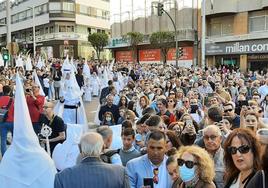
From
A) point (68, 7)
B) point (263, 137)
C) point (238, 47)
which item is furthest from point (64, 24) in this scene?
point (263, 137)

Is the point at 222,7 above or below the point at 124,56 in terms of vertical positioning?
above

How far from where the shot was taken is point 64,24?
7550cm

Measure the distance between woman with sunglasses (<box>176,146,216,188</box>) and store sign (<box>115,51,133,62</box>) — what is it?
54540 millimetres

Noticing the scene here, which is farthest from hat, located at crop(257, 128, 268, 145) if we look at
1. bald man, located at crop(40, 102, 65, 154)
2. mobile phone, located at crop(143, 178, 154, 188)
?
bald man, located at crop(40, 102, 65, 154)

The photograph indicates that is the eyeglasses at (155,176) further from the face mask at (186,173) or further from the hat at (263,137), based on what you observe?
the hat at (263,137)

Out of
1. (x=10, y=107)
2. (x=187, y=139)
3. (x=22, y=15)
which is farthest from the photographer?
(x=22, y=15)

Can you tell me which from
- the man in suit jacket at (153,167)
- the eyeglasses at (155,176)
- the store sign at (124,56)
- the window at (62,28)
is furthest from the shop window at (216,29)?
the eyeglasses at (155,176)

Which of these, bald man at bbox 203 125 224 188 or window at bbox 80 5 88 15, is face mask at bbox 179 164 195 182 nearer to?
bald man at bbox 203 125 224 188

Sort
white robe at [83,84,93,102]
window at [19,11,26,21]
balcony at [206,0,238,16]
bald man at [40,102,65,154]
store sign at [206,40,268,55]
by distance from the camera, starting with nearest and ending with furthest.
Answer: bald man at [40,102,65,154], white robe at [83,84,93,102], store sign at [206,40,268,55], balcony at [206,0,238,16], window at [19,11,26,21]

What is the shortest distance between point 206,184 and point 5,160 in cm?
221

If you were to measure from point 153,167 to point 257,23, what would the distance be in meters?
37.4

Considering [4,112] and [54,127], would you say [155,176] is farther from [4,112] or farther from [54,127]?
[4,112]

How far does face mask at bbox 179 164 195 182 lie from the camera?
12.0ft

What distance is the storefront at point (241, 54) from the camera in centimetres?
3794
